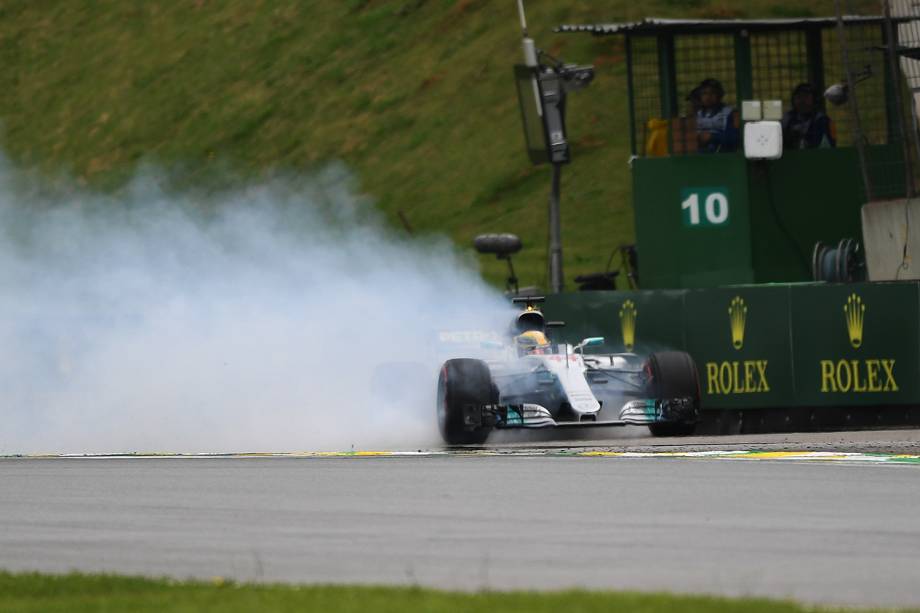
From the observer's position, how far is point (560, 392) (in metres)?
19.4

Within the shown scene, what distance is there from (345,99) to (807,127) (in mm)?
34102

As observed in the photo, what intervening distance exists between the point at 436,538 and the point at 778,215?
17.1 meters

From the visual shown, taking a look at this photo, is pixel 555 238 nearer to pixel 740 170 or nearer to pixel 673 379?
pixel 740 170

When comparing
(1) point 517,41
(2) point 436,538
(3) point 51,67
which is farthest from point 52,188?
(2) point 436,538

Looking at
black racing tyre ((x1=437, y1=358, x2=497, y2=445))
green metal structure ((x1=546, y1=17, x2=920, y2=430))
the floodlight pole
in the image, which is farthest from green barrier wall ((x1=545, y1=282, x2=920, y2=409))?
the floodlight pole

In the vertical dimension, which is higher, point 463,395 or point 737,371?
point 737,371

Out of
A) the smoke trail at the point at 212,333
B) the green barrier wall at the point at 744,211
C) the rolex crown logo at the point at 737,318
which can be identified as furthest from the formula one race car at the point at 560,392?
the green barrier wall at the point at 744,211

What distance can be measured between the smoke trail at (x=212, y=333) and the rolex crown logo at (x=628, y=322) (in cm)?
165

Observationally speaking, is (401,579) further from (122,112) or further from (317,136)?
(122,112)

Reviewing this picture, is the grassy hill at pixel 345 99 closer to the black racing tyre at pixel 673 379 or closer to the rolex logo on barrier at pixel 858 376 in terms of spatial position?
the rolex logo on barrier at pixel 858 376

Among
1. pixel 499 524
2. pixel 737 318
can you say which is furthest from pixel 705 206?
pixel 499 524

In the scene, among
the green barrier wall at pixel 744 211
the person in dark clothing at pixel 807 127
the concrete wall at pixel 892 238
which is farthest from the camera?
the green barrier wall at pixel 744 211

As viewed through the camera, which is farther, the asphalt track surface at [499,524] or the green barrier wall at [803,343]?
the green barrier wall at [803,343]

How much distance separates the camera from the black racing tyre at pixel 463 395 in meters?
18.7
